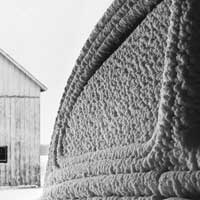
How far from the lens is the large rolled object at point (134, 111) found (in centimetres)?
23

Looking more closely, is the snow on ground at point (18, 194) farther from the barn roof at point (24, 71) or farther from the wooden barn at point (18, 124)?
the barn roof at point (24, 71)

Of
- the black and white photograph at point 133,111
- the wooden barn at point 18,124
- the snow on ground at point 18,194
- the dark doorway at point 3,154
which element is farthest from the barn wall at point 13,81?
the black and white photograph at point 133,111

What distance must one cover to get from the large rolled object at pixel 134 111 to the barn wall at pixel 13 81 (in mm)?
2830

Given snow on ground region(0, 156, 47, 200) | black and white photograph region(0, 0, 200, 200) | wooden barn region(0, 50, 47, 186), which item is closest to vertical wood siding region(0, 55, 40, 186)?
wooden barn region(0, 50, 47, 186)

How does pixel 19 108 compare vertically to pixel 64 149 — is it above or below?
above

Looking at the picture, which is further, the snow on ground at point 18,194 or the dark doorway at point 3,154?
the dark doorway at point 3,154

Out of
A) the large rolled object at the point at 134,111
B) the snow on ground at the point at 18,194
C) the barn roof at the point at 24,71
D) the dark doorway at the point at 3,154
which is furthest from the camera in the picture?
the barn roof at the point at 24,71

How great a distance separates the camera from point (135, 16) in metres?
0.32

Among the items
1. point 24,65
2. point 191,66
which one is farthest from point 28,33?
point 191,66

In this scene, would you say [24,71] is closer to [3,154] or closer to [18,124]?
[18,124]

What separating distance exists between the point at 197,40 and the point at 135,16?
9 centimetres

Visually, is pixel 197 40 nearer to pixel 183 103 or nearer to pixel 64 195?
pixel 183 103

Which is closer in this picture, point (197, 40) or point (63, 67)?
point (197, 40)

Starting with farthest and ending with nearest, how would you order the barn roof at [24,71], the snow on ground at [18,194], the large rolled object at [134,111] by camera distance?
the barn roof at [24,71] < the snow on ground at [18,194] < the large rolled object at [134,111]
